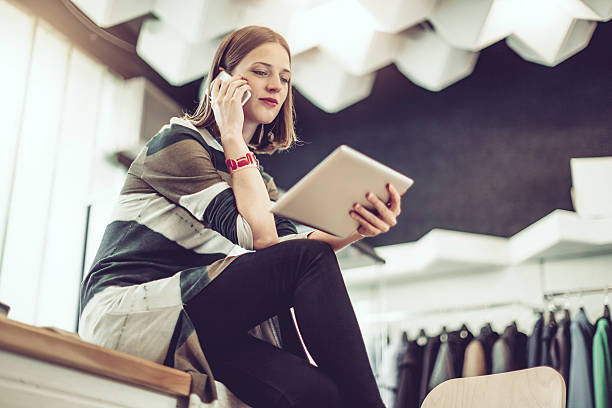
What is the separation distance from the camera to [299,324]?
1127 millimetres

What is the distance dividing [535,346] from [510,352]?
0.34ft

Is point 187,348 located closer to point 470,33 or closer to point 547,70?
point 470,33

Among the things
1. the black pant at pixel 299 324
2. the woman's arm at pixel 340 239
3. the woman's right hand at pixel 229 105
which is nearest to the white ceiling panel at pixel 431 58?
the woman's right hand at pixel 229 105

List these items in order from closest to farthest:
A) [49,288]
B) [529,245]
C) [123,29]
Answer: [49,288] < [529,245] < [123,29]

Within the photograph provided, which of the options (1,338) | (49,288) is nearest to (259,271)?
(1,338)

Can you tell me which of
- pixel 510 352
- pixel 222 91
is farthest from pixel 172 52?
pixel 510 352

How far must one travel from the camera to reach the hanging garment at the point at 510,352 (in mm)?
2750

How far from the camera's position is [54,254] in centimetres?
290

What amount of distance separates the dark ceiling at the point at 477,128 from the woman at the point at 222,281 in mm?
2128

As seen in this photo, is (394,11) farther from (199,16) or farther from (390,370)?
(390,370)

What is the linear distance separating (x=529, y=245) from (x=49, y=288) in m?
2.10

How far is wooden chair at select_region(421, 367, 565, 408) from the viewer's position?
1.21m

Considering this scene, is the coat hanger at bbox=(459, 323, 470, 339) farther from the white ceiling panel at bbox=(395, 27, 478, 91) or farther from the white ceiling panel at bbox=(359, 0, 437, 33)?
the white ceiling panel at bbox=(359, 0, 437, 33)

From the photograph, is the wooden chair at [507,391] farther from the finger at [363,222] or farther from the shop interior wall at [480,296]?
the shop interior wall at [480,296]
